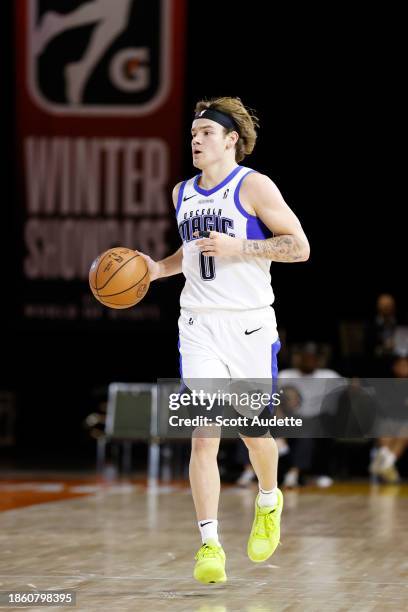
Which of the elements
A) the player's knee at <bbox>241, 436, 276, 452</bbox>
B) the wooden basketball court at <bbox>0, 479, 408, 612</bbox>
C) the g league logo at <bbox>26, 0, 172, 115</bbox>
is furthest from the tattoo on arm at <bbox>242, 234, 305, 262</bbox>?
the g league logo at <bbox>26, 0, 172, 115</bbox>

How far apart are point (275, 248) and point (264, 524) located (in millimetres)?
1081

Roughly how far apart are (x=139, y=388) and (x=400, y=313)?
4.46 m

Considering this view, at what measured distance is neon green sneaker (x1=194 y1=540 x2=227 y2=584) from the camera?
430cm

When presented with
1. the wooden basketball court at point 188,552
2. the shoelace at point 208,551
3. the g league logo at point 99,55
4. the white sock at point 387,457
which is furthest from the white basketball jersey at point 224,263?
the g league logo at point 99,55

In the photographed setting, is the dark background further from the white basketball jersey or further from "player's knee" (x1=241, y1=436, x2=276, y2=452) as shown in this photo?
"player's knee" (x1=241, y1=436, x2=276, y2=452)

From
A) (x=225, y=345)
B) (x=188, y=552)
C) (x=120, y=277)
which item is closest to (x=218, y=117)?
(x=120, y=277)

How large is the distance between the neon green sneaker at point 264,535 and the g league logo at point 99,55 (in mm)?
7678

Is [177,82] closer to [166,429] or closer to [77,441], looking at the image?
[166,429]

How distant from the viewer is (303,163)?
14.2 meters

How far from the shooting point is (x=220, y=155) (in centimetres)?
464

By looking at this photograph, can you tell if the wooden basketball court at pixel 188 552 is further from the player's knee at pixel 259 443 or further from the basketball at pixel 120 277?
the basketball at pixel 120 277

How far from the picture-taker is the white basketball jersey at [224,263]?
4559 millimetres

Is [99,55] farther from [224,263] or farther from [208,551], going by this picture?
[208,551]

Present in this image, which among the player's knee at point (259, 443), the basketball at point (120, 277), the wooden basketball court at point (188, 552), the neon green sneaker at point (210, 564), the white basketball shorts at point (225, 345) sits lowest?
the wooden basketball court at point (188, 552)
